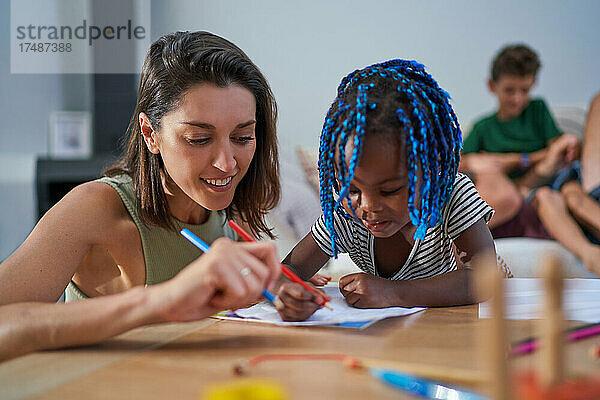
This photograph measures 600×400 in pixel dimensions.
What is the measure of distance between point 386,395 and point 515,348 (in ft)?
0.64

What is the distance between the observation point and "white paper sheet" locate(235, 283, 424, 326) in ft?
2.71

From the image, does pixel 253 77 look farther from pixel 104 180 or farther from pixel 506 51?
pixel 506 51

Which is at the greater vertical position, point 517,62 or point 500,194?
point 517,62

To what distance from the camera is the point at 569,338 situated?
0.70 m

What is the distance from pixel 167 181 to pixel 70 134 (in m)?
2.14

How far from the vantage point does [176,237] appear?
1.27 m

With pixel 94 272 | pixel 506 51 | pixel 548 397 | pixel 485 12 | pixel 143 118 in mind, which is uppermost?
pixel 485 12

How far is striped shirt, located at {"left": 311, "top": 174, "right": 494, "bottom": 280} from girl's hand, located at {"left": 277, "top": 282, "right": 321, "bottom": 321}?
0.99 ft

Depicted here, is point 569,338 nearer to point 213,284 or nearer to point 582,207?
point 213,284

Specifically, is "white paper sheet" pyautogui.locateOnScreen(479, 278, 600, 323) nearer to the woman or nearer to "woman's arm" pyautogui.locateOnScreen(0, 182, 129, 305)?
the woman

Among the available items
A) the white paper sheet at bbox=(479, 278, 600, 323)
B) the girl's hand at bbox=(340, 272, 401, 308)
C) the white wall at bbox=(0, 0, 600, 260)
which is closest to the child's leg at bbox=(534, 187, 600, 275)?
the white wall at bbox=(0, 0, 600, 260)

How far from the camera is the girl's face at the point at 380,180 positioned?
0.92 metres

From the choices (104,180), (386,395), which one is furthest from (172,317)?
(104,180)

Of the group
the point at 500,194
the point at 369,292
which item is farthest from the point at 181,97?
the point at 500,194
